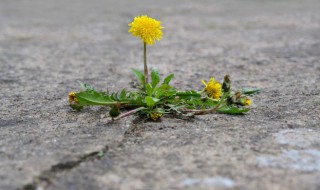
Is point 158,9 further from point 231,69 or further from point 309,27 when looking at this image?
point 231,69

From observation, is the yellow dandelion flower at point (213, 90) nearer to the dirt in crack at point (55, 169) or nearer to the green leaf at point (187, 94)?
the green leaf at point (187, 94)

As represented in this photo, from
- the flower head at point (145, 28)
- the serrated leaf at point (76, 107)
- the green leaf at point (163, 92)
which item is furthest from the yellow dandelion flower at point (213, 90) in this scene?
the serrated leaf at point (76, 107)

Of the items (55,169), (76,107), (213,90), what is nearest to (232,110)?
(213,90)

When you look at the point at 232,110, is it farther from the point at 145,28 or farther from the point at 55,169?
the point at 55,169

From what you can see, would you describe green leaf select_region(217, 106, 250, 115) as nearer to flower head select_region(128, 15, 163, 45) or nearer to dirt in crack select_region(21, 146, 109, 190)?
flower head select_region(128, 15, 163, 45)

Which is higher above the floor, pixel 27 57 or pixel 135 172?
pixel 27 57

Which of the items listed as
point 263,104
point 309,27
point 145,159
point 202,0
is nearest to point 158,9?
point 202,0

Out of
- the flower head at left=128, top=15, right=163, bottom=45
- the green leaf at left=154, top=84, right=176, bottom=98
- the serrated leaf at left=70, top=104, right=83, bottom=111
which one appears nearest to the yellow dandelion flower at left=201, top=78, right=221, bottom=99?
the green leaf at left=154, top=84, right=176, bottom=98
